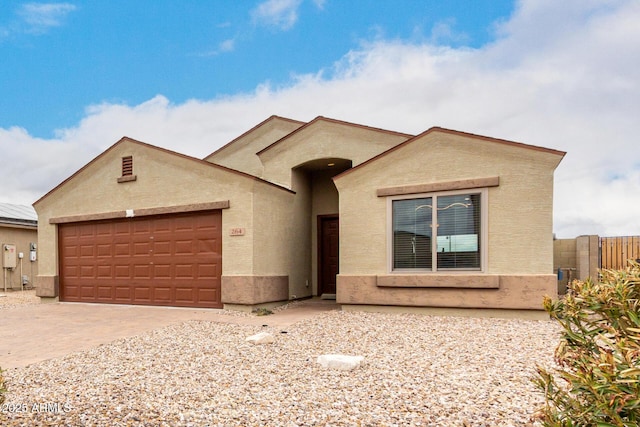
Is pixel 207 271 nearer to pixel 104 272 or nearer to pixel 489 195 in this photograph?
pixel 104 272

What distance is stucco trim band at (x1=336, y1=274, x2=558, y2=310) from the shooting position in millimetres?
7320

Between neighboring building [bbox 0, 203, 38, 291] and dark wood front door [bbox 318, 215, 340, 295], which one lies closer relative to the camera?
dark wood front door [bbox 318, 215, 340, 295]

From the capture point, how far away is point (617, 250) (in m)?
10.0

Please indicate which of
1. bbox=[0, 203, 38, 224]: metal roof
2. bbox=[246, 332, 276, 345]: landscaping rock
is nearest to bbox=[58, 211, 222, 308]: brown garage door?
bbox=[246, 332, 276, 345]: landscaping rock

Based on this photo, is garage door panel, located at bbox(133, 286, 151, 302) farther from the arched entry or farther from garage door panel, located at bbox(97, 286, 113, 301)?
the arched entry

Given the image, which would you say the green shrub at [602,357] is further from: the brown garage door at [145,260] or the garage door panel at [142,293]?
the garage door panel at [142,293]

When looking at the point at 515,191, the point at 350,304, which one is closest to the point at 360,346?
the point at 350,304

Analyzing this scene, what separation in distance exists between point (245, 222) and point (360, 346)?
178 inches

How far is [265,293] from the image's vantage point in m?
9.19

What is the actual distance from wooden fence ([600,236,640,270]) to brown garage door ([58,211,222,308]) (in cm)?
1006

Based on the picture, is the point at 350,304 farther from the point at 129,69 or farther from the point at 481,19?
the point at 129,69

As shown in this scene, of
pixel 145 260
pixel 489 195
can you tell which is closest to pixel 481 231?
pixel 489 195

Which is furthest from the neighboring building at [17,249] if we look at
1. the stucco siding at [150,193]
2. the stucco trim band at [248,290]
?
the stucco trim band at [248,290]

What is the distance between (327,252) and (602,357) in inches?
400
